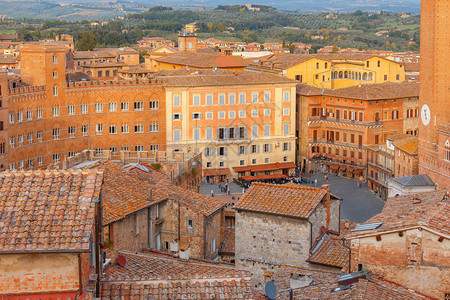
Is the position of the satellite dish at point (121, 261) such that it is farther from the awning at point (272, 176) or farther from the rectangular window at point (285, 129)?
the rectangular window at point (285, 129)

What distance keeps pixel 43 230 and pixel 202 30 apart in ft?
603

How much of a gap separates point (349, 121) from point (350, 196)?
11.4 meters

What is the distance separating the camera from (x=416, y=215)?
16281 millimetres

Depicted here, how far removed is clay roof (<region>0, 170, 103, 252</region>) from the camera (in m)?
10.2

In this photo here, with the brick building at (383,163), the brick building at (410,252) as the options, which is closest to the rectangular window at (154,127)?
the brick building at (383,163)

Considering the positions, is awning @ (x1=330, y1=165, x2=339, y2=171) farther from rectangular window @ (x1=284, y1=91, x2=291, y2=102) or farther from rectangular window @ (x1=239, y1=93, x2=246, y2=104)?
rectangular window @ (x1=239, y1=93, x2=246, y2=104)

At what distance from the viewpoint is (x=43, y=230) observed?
10.3m

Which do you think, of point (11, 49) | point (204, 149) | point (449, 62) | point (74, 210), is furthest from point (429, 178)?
point (11, 49)

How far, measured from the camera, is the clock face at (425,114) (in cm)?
5206

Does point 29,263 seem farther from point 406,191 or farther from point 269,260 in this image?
point 406,191

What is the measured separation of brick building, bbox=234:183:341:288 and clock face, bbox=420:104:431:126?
31.7 meters

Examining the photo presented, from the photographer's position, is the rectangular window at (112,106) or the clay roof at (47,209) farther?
the rectangular window at (112,106)

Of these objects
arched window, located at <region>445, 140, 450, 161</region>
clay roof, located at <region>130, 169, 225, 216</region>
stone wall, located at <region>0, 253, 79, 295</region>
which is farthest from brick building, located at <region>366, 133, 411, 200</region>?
stone wall, located at <region>0, 253, 79, 295</region>

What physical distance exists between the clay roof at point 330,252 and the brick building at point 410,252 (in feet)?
11.6
